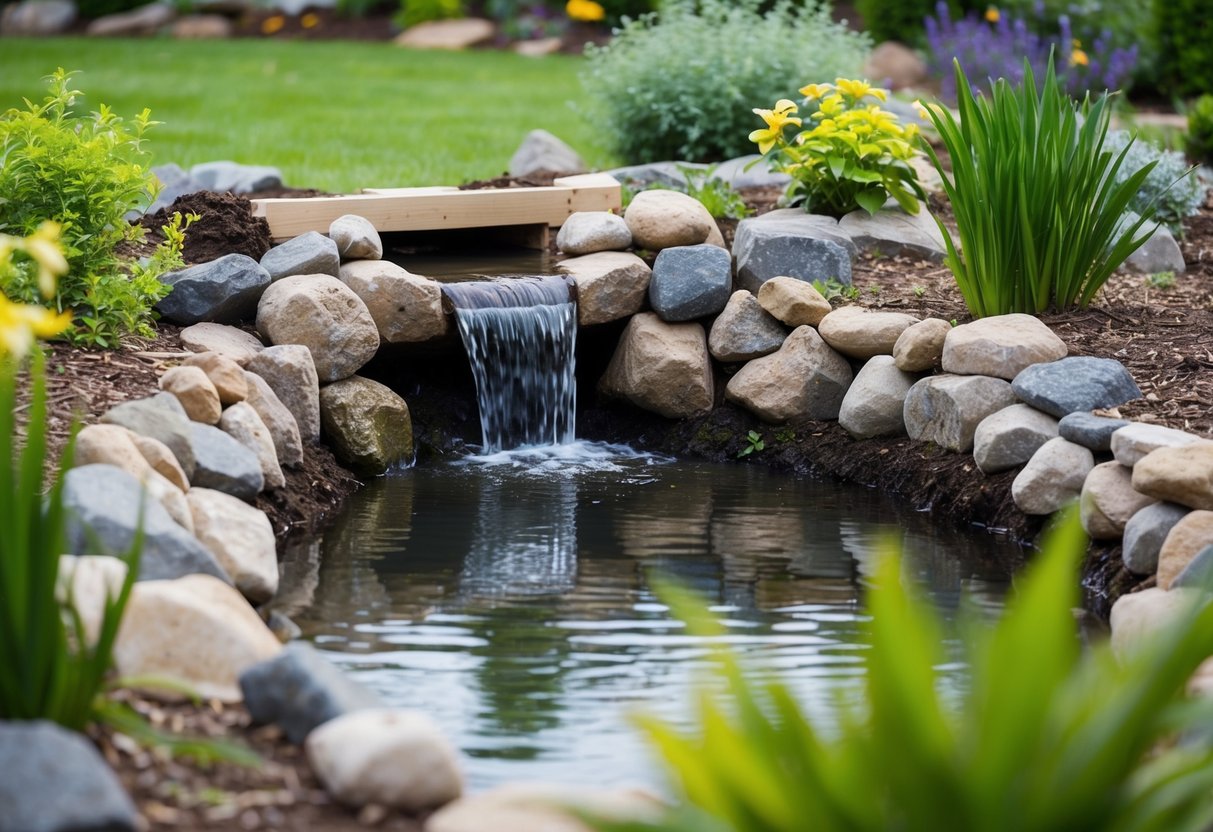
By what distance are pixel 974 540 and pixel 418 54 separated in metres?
12.5

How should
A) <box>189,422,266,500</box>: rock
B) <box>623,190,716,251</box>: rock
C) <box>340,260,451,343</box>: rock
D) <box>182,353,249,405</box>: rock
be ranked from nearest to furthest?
1. <box>189,422,266,500</box>: rock
2. <box>182,353,249,405</box>: rock
3. <box>340,260,451,343</box>: rock
4. <box>623,190,716,251</box>: rock

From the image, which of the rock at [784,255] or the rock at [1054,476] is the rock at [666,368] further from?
Answer: the rock at [1054,476]

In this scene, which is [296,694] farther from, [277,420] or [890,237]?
[890,237]

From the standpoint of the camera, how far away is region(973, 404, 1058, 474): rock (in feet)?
18.1

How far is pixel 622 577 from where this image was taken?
4.82 m

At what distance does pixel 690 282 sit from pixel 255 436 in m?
2.33

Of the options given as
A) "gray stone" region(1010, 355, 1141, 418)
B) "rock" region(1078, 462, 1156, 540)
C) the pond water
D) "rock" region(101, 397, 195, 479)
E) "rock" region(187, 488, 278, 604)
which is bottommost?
the pond water

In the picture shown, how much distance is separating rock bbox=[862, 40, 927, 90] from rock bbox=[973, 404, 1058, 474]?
902cm

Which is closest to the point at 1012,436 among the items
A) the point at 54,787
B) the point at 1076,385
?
the point at 1076,385

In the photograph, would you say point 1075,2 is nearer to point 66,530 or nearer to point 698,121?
point 698,121

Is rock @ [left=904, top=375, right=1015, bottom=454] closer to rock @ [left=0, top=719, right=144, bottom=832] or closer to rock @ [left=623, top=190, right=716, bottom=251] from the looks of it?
rock @ [left=623, top=190, right=716, bottom=251]

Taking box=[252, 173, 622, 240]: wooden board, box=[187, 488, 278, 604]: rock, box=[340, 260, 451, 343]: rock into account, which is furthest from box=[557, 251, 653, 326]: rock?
box=[187, 488, 278, 604]: rock

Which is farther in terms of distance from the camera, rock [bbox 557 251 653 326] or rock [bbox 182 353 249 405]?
rock [bbox 557 251 653 326]

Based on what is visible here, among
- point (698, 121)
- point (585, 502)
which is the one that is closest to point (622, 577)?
point (585, 502)
